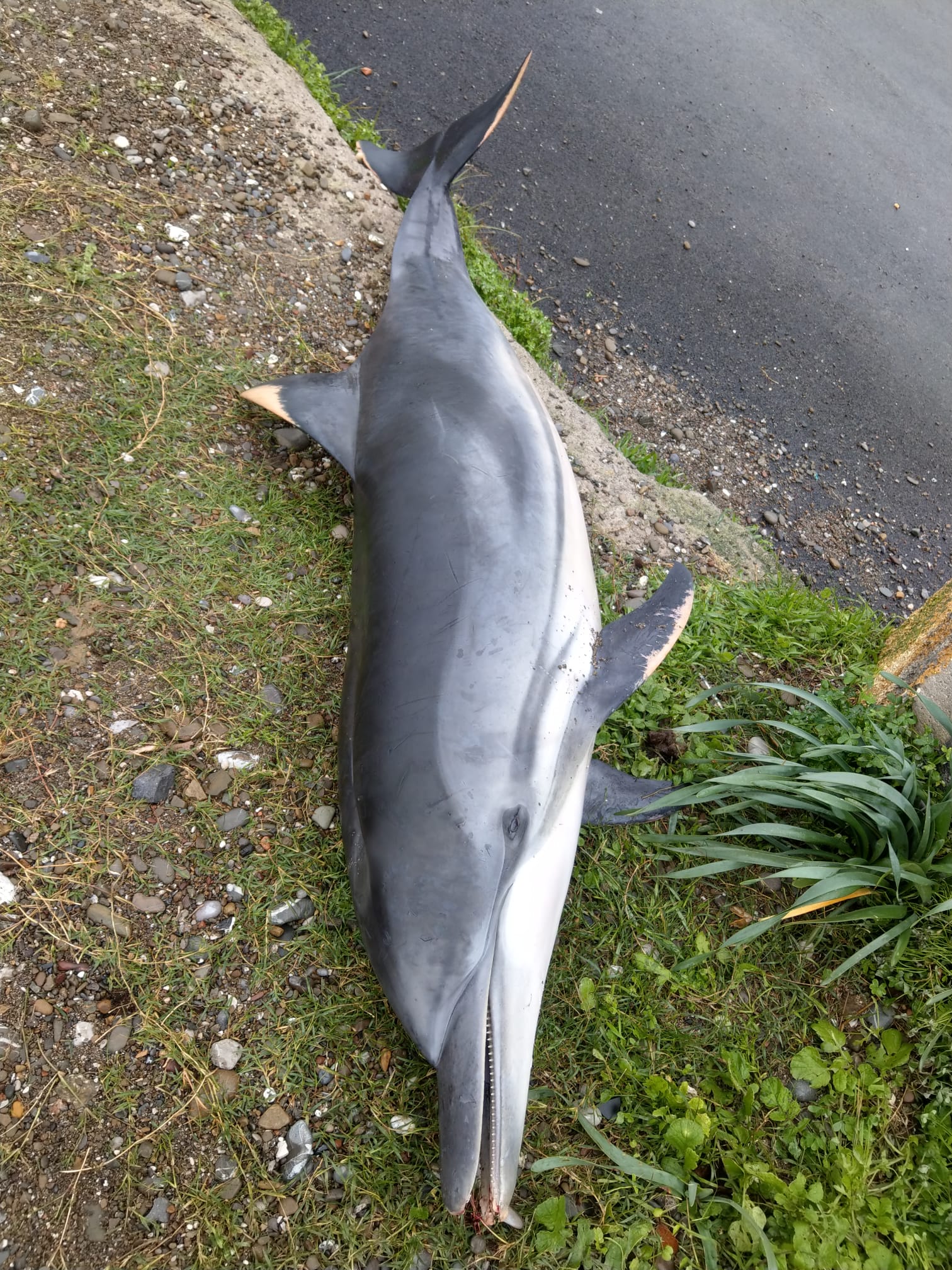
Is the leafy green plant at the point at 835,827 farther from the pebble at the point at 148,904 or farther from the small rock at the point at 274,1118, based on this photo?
the pebble at the point at 148,904

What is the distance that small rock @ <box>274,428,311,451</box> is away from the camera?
4.02 m

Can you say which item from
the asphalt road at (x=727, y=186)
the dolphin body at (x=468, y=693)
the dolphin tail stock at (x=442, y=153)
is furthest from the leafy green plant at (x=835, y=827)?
the dolphin tail stock at (x=442, y=153)

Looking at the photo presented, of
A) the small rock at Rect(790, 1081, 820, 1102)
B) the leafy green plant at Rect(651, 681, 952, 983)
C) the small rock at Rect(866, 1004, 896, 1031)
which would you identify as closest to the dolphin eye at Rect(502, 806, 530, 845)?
the leafy green plant at Rect(651, 681, 952, 983)

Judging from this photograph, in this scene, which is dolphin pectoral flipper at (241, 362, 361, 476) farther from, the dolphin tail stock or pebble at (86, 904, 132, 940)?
pebble at (86, 904, 132, 940)

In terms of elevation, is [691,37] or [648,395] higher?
[691,37]

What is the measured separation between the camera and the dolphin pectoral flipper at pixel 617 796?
3.13m

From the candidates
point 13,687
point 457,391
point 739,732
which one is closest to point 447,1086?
point 739,732

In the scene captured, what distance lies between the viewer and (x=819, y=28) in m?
7.57

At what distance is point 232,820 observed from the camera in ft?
10.2

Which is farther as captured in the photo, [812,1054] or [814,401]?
[814,401]

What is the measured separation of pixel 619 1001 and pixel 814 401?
4.35m

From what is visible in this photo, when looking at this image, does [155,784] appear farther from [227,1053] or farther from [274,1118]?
[274,1118]

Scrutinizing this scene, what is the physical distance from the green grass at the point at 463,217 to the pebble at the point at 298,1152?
4.12 meters

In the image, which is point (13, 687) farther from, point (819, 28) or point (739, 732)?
point (819, 28)
